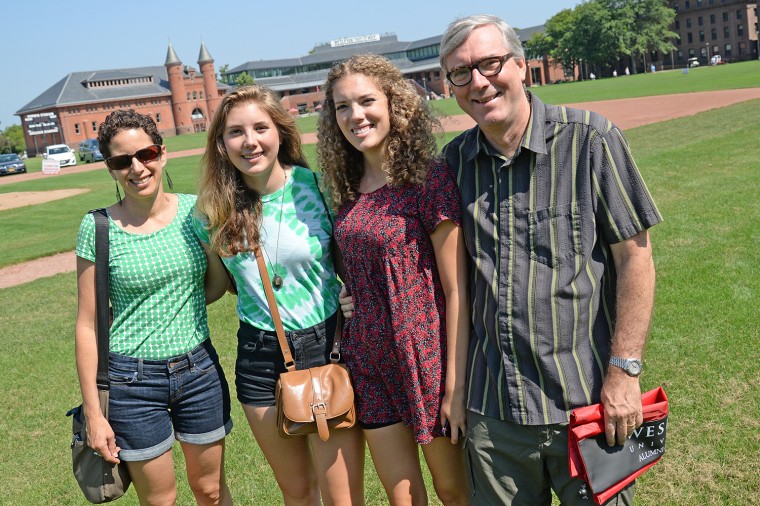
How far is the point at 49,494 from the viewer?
16.0 ft

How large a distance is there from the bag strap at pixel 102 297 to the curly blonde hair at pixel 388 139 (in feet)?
3.24

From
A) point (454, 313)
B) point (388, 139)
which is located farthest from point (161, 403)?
point (388, 139)

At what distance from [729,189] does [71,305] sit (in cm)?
940

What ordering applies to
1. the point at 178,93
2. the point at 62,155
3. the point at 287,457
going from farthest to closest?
the point at 178,93 → the point at 62,155 → the point at 287,457

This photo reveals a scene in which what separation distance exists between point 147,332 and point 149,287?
198 millimetres

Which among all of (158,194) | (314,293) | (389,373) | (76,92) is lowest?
(389,373)

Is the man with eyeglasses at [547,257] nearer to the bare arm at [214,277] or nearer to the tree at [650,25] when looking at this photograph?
the bare arm at [214,277]

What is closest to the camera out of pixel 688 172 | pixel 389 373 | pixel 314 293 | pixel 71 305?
pixel 389 373

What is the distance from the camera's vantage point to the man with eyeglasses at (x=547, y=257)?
2479 mm

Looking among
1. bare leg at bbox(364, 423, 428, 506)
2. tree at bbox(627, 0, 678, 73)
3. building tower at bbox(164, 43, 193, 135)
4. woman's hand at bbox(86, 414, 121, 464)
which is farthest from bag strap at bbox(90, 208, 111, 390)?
building tower at bbox(164, 43, 193, 135)

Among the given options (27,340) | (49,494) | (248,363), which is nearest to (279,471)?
(248,363)

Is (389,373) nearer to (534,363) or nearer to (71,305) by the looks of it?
(534,363)

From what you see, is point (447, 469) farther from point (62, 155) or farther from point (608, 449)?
point (62, 155)

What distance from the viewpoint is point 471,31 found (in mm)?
2537
